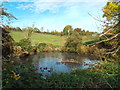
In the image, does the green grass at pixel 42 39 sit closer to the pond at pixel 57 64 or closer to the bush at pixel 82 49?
the bush at pixel 82 49

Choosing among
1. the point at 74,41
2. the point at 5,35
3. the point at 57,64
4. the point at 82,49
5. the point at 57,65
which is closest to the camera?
the point at 5,35

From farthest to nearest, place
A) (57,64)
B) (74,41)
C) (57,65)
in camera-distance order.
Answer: (74,41), (57,64), (57,65)

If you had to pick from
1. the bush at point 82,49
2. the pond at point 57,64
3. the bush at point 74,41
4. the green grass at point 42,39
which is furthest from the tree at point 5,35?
the green grass at point 42,39

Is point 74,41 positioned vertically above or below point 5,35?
below

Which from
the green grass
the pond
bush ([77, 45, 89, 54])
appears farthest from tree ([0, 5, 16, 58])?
the green grass

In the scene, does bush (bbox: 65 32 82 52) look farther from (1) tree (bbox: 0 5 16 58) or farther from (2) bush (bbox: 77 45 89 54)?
(1) tree (bbox: 0 5 16 58)

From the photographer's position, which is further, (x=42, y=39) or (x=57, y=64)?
(x=42, y=39)

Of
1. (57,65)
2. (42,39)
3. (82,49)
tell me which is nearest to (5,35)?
(57,65)

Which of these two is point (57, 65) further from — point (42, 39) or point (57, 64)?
point (42, 39)

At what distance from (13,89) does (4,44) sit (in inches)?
124

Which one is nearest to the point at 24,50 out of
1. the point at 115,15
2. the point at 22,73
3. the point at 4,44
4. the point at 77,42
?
the point at 77,42

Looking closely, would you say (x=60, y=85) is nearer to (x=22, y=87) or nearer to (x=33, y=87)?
(x=33, y=87)

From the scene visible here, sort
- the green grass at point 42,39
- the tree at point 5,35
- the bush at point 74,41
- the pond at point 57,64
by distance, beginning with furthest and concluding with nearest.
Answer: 1. the green grass at point 42,39
2. the bush at point 74,41
3. the pond at point 57,64
4. the tree at point 5,35

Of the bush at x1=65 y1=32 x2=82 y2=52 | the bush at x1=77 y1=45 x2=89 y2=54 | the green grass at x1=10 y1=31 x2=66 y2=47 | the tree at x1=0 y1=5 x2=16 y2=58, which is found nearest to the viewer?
the tree at x1=0 y1=5 x2=16 y2=58
